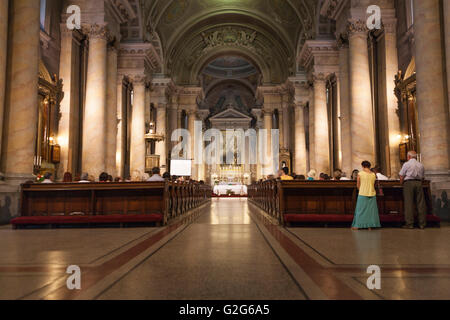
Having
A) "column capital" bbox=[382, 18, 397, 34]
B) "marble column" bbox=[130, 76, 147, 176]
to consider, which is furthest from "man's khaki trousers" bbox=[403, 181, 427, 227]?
"marble column" bbox=[130, 76, 147, 176]

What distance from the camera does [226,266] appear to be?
317cm

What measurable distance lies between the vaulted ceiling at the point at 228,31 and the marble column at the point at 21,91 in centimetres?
963

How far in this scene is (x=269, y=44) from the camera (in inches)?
966

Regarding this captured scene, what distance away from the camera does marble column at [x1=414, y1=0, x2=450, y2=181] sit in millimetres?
7188

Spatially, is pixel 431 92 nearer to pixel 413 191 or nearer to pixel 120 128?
pixel 413 191

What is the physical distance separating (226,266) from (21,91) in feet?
21.3

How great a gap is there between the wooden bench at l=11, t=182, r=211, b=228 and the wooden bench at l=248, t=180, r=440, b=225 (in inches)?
98.6

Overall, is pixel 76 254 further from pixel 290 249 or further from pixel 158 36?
pixel 158 36

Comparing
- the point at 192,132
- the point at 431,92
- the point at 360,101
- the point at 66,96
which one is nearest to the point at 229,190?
the point at 192,132

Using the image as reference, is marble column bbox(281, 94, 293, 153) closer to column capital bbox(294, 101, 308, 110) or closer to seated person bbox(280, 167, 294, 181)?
column capital bbox(294, 101, 308, 110)

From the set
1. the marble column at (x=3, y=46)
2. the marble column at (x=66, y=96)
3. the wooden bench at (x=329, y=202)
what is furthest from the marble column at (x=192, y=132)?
the wooden bench at (x=329, y=202)

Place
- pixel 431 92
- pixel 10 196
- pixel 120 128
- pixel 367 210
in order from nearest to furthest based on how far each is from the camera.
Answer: pixel 367 210 < pixel 10 196 < pixel 431 92 < pixel 120 128

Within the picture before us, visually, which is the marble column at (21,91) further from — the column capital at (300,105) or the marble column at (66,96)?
the column capital at (300,105)

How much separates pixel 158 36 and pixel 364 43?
43.7ft
